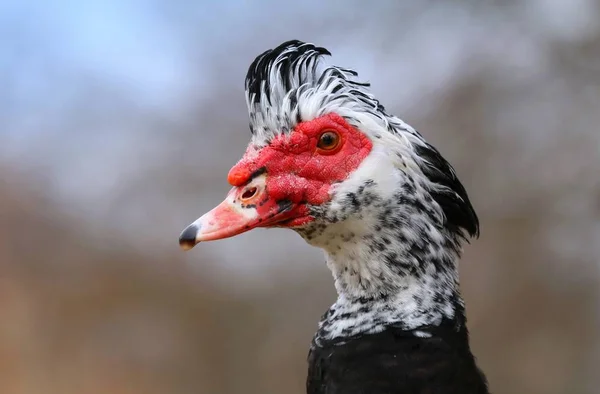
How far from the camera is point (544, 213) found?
4.61m

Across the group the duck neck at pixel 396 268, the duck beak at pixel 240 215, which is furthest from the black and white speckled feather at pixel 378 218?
the duck beak at pixel 240 215

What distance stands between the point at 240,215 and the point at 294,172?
19cm

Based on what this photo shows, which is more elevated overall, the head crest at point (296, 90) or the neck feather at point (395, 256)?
the head crest at point (296, 90)

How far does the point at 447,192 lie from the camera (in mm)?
1607

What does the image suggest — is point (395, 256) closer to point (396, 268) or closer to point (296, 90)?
point (396, 268)

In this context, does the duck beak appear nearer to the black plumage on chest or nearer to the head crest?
the head crest

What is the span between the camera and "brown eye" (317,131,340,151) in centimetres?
156

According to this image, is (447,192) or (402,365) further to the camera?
(447,192)

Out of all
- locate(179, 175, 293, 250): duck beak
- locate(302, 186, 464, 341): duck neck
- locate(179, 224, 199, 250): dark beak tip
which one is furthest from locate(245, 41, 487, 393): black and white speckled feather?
locate(179, 224, 199, 250): dark beak tip

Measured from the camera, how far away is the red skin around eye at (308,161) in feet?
5.04

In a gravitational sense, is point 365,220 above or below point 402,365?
above

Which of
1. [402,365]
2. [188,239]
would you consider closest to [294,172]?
[188,239]

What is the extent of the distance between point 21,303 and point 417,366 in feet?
13.8

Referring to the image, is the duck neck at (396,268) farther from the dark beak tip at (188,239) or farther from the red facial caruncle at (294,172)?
Answer: the dark beak tip at (188,239)
